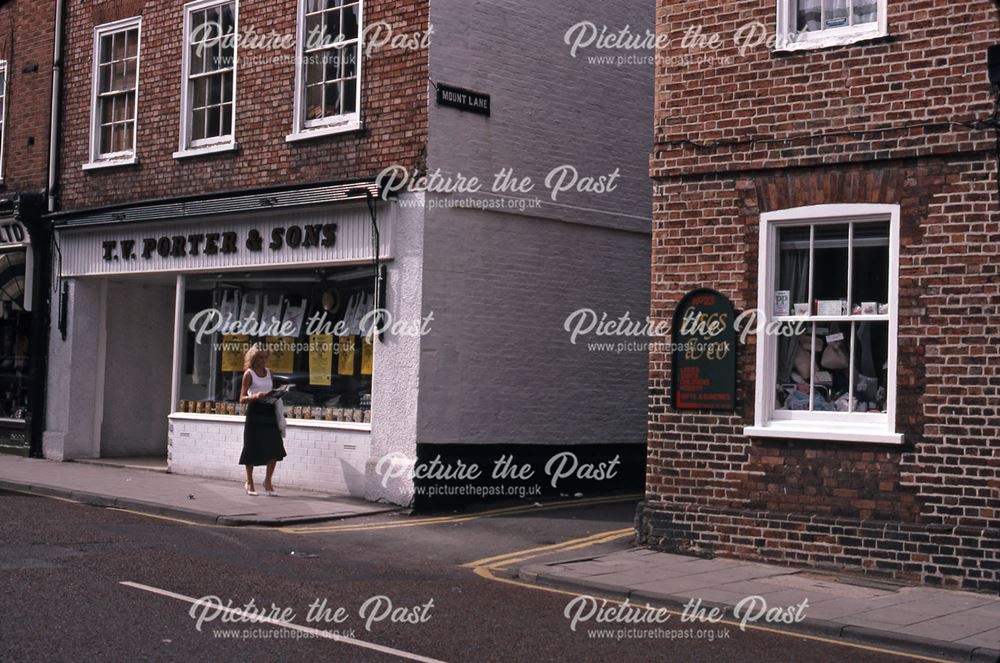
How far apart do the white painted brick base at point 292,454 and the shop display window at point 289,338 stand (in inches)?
10.6

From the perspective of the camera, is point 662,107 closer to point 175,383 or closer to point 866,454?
point 866,454

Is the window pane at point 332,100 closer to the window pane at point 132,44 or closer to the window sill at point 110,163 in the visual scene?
the window sill at point 110,163

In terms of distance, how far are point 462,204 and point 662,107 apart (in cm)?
345

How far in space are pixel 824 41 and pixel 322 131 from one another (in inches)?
275

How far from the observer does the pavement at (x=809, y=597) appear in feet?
27.5

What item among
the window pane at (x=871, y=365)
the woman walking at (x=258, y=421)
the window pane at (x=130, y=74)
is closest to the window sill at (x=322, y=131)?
the woman walking at (x=258, y=421)

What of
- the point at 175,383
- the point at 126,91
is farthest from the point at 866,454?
the point at 126,91

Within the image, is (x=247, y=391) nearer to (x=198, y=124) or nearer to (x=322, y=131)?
(x=322, y=131)

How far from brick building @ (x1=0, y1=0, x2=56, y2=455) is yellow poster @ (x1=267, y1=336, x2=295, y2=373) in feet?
17.5

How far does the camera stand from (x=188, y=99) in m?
18.0

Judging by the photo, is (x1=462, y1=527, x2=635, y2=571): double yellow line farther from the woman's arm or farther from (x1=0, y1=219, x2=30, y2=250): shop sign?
(x1=0, y1=219, x2=30, y2=250): shop sign

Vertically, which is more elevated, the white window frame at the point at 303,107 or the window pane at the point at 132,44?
the window pane at the point at 132,44

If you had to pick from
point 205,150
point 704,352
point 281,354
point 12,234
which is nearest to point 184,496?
point 281,354

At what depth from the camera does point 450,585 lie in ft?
32.8
